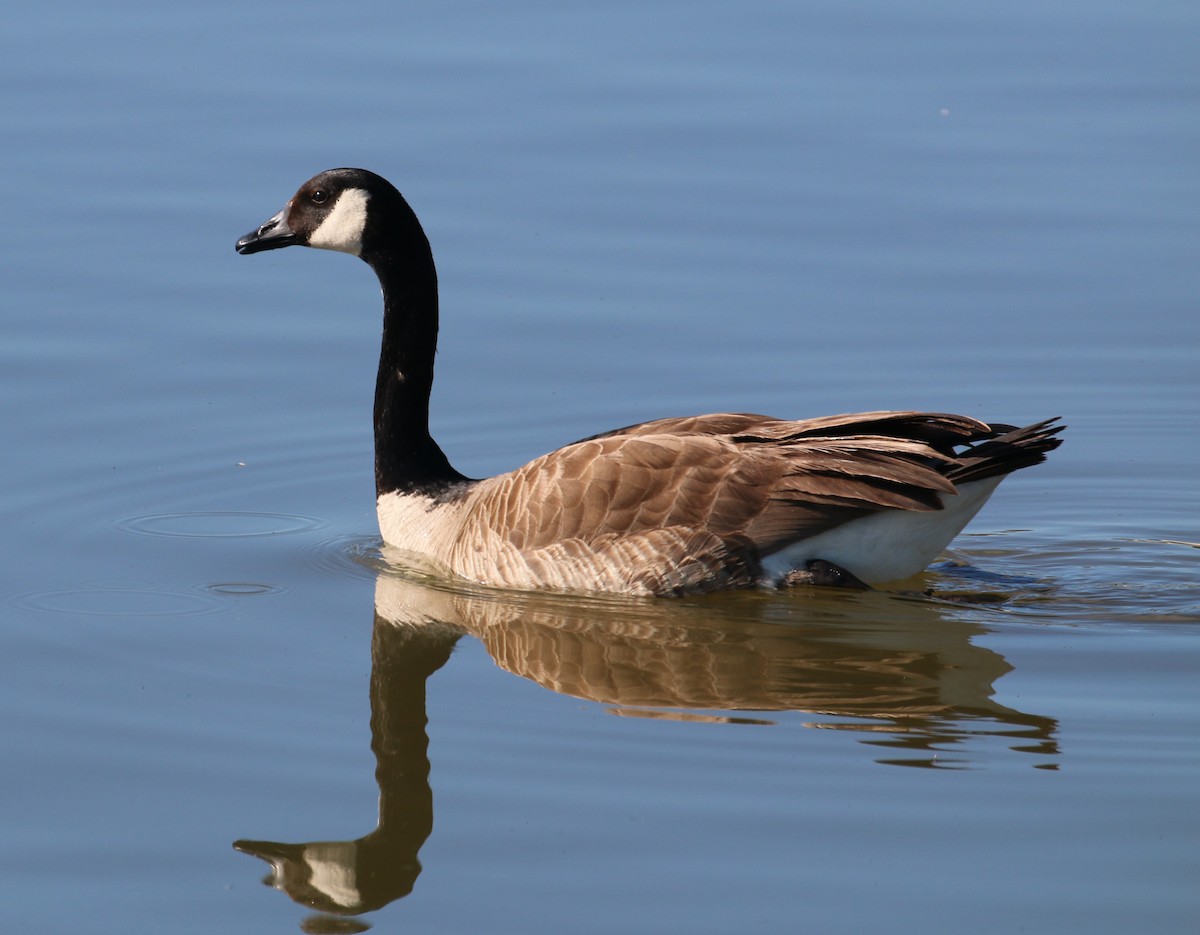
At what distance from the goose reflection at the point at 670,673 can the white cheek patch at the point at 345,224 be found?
2.10m

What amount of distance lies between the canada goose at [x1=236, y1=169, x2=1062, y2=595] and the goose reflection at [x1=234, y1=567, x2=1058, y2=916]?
0.18 m

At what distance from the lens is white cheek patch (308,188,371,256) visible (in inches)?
461

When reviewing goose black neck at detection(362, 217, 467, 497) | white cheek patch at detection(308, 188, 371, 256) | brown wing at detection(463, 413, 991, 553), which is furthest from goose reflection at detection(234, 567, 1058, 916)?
white cheek patch at detection(308, 188, 371, 256)

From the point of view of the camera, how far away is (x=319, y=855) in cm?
737

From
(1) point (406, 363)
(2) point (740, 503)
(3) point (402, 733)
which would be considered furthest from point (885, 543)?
(1) point (406, 363)

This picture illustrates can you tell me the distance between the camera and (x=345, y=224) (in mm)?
11781

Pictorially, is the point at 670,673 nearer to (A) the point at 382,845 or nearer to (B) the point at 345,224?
(A) the point at 382,845

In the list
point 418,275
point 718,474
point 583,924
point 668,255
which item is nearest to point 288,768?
point 583,924

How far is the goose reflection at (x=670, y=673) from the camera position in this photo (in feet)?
24.6

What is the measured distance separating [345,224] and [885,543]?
3891 millimetres

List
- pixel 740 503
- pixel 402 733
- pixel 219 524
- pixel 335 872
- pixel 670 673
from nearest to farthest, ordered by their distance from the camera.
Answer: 1. pixel 335 872
2. pixel 402 733
3. pixel 670 673
4. pixel 740 503
5. pixel 219 524

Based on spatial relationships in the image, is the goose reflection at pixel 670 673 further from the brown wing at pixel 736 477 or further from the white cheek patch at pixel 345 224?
the white cheek patch at pixel 345 224

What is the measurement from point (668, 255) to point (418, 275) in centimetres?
329

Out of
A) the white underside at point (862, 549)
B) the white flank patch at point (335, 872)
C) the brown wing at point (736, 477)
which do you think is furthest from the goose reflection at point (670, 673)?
the brown wing at point (736, 477)
